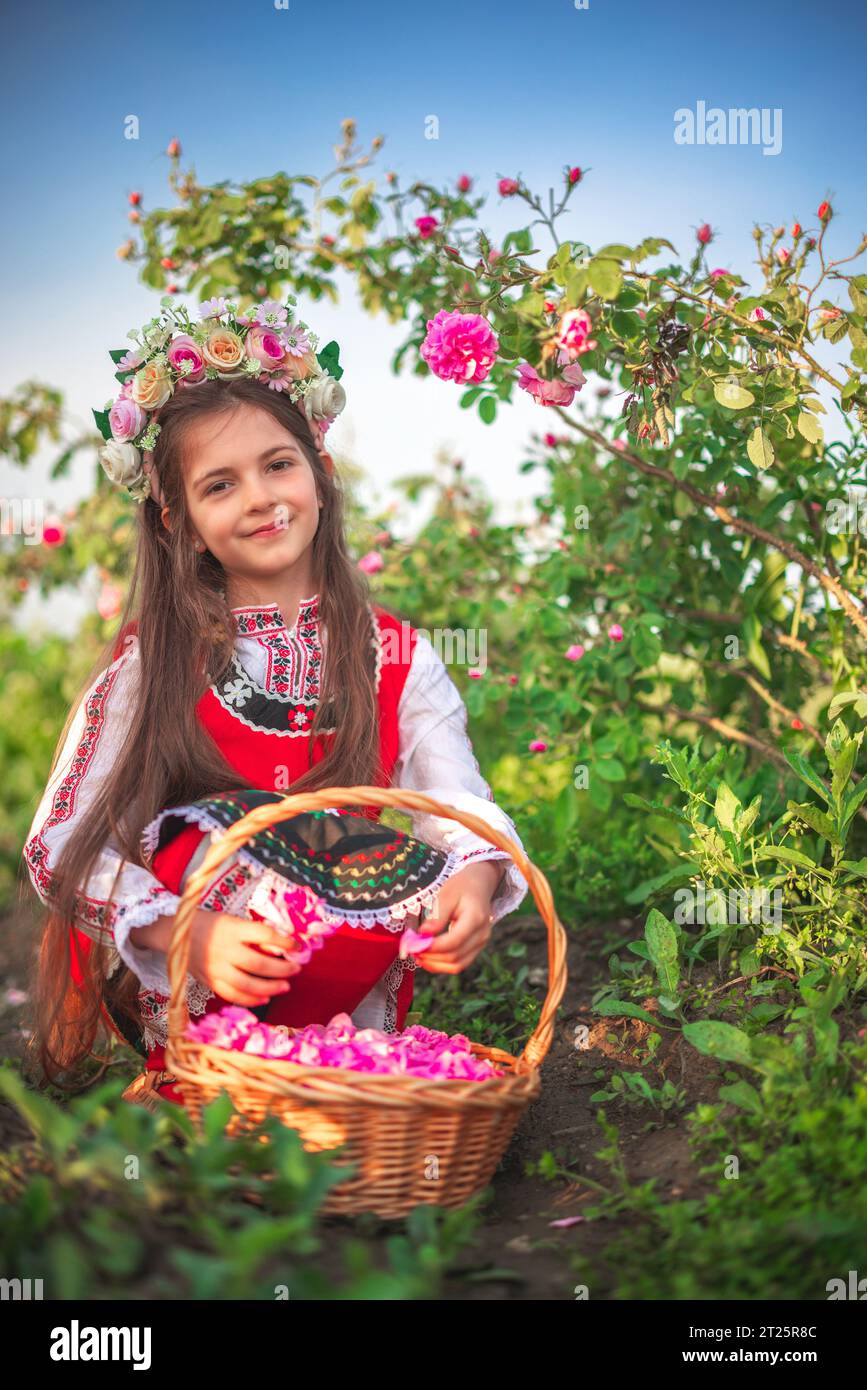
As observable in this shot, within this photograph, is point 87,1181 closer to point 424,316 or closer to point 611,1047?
point 611,1047

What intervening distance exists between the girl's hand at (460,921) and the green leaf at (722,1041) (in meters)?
0.42

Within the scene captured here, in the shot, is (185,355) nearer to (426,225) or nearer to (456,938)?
(426,225)

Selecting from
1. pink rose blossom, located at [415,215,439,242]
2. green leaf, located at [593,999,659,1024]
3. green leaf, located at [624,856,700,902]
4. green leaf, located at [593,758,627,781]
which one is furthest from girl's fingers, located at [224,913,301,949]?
pink rose blossom, located at [415,215,439,242]

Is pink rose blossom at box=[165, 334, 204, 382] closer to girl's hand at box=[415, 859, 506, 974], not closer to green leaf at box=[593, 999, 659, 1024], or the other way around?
girl's hand at box=[415, 859, 506, 974]

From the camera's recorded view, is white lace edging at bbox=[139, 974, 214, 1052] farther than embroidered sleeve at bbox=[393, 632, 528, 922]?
No

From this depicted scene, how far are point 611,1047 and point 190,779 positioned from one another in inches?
42.0

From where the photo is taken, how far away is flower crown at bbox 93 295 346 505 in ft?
8.38

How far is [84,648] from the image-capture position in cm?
561

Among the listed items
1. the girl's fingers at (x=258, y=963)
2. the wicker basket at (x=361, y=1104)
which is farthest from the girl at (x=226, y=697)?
the wicker basket at (x=361, y=1104)

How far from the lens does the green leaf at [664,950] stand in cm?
240

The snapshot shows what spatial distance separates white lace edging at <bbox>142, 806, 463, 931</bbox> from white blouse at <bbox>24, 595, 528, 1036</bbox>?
0.23ft

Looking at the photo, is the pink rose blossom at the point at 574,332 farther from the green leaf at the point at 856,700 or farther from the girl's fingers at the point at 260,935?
the girl's fingers at the point at 260,935
